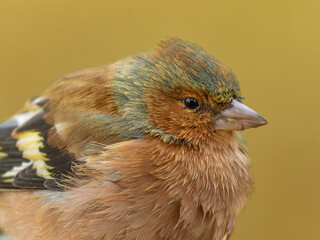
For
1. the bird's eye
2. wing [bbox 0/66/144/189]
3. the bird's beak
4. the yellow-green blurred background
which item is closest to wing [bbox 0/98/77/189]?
wing [bbox 0/66/144/189]

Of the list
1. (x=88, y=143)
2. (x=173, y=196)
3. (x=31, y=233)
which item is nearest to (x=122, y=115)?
(x=88, y=143)

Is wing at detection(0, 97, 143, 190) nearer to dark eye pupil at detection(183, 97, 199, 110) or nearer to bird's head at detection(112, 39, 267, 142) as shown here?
bird's head at detection(112, 39, 267, 142)

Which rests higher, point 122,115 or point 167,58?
point 167,58

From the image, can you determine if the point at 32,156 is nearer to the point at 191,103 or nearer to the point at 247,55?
the point at 191,103

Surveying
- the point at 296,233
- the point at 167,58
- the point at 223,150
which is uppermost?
the point at 167,58

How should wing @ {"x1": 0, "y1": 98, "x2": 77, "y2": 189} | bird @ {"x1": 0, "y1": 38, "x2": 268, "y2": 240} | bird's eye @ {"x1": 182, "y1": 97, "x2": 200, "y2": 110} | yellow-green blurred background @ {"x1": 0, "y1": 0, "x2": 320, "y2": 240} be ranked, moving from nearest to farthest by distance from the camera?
bird @ {"x1": 0, "y1": 38, "x2": 268, "y2": 240} → bird's eye @ {"x1": 182, "y1": 97, "x2": 200, "y2": 110} → wing @ {"x1": 0, "y1": 98, "x2": 77, "y2": 189} → yellow-green blurred background @ {"x1": 0, "y1": 0, "x2": 320, "y2": 240}

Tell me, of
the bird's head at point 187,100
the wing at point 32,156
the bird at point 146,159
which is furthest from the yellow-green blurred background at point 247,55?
the bird's head at point 187,100

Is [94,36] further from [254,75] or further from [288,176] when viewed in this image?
[288,176]
